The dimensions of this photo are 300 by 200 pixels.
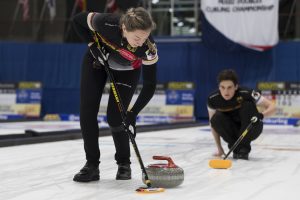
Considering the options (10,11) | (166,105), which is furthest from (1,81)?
(166,105)

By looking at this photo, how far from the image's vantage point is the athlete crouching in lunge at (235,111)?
3.84 m

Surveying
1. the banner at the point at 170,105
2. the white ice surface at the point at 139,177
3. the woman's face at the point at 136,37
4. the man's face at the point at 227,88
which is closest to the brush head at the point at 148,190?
the white ice surface at the point at 139,177

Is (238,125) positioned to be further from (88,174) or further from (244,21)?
(244,21)

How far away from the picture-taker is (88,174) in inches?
106

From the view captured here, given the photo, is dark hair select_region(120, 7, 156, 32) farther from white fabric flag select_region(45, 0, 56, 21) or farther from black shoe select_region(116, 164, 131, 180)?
white fabric flag select_region(45, 0, 56, 21)

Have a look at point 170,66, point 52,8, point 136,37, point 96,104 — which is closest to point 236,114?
point 96,104

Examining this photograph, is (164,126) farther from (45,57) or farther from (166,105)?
(45,57)

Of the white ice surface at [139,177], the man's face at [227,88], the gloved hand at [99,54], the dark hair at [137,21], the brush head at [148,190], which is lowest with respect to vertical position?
the white ice surface at [139,177]

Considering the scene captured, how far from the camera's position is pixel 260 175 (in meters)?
3.05

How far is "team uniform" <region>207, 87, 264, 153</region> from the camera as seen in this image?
3.93 metres

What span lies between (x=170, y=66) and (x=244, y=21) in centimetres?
214

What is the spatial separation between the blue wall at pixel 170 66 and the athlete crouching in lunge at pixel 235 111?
26.4 feet

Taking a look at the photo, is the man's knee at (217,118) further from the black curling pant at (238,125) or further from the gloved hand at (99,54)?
the gloved hand at (99,54)

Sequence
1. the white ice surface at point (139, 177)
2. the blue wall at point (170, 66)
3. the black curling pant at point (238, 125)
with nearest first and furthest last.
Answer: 1. the white ice surface at point (139, 177)
2. the black curling pant at point (238, 125)
3. the blue wall at point (170, 66)
